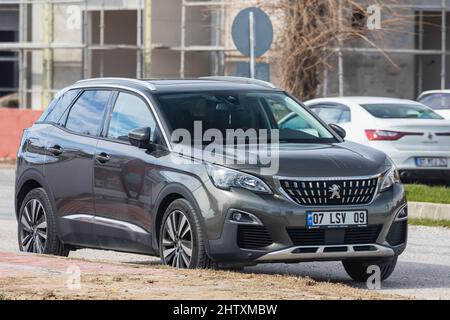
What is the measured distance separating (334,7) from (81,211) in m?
20.1

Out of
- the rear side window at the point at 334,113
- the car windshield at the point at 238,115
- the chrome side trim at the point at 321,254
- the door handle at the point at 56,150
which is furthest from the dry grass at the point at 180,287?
the rear side window at the point at 334,113

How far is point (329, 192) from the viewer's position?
10.3 m

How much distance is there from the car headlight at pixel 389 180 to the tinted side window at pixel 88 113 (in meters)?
2.62

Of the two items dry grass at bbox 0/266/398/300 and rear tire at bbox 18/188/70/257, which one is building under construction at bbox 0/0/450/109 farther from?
dry grass at bbox 0/266/398/300

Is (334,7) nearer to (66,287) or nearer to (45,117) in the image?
(45,117)

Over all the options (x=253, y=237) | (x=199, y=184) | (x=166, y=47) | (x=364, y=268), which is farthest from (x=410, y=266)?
(x=166, y=47)

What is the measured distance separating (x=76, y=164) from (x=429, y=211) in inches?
271

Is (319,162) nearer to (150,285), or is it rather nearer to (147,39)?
(150,285)

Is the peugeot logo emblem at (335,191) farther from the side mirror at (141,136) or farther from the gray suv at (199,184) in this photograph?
the side mirror at (141,136)

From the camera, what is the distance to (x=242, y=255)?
10188 millimetres

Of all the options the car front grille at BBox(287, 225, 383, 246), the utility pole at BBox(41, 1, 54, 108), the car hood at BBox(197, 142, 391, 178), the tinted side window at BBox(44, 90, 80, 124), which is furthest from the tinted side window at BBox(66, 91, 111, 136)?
the utility pole at BBox(41, 1, 54, 108)

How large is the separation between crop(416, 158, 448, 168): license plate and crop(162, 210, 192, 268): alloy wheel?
1042 centimetres

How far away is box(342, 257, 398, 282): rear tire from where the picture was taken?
1089 centimetres

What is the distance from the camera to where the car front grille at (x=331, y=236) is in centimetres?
1021
